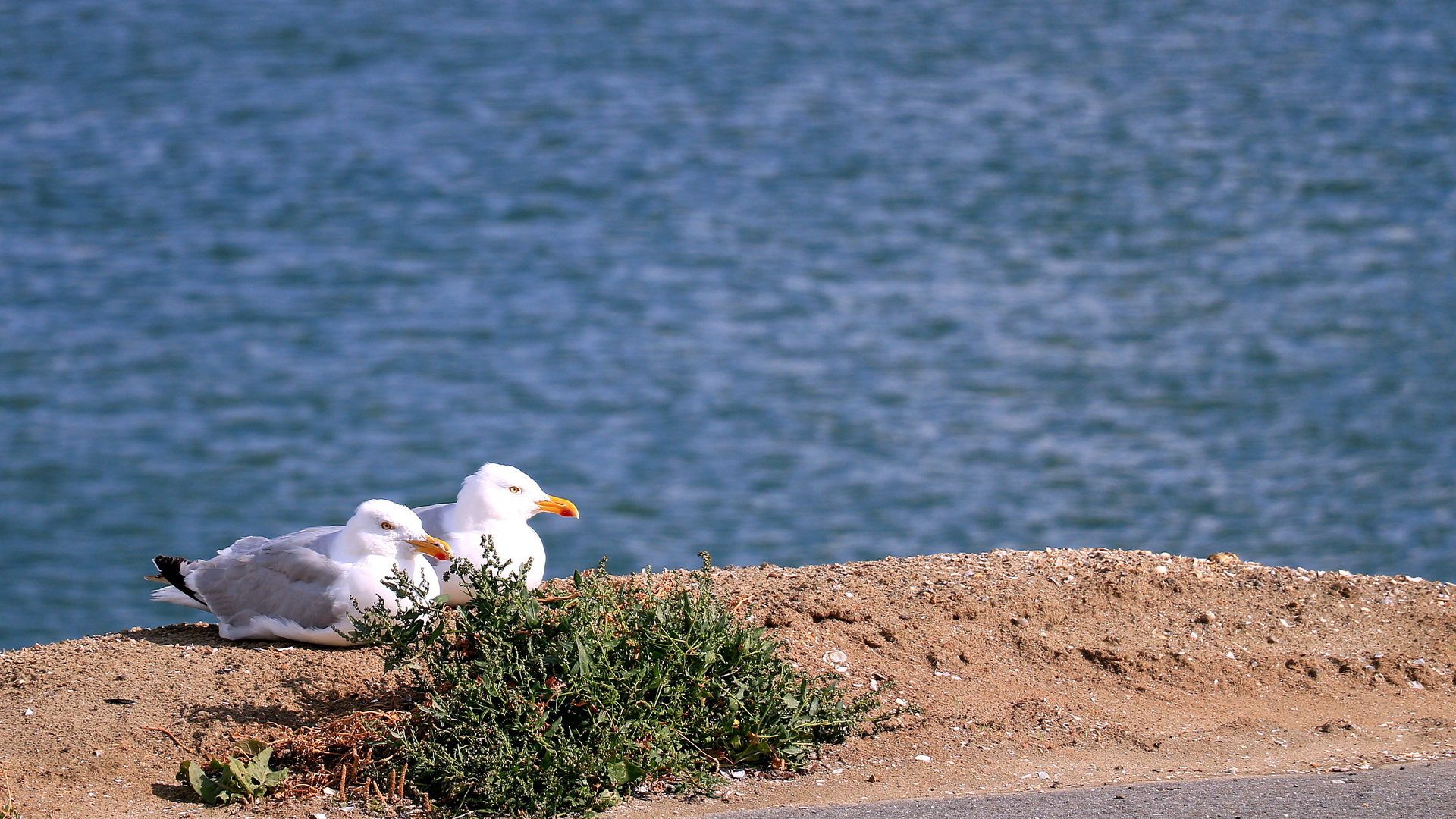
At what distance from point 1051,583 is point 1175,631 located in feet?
1.81

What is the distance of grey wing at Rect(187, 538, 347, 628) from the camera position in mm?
5766

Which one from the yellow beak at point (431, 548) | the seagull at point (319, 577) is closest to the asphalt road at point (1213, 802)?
the yellow beak at point (431, 548)

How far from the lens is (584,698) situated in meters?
4.71

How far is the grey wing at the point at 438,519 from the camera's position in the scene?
631 cm

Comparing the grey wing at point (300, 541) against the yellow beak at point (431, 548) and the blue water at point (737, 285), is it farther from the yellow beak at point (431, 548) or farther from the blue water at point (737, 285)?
the blue water at point (737, 285)

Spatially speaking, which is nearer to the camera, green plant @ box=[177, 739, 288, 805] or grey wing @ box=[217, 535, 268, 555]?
green plant @ box=[177, 739, 288, 805]

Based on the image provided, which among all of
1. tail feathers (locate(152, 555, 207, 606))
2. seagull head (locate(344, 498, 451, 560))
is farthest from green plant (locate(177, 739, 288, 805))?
tail feathers (locate(152, 555, 207, 606))

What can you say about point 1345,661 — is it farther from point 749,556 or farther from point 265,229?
point 265,229

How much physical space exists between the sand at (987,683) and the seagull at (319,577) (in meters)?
0.12

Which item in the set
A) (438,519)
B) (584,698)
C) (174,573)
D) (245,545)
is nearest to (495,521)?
(438,519)

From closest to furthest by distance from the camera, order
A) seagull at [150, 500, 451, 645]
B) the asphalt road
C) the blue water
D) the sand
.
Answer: the asphalt road < the sand < seagull at [150, 500, 451, 645] < the blue water

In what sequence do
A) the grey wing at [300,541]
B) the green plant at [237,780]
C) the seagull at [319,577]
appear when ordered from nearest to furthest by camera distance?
1. the green plant at [237,780]
2. the seagull at [319,577]
3. the grey wing at [300,541]

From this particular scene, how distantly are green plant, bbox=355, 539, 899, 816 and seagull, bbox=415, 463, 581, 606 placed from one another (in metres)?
0.95

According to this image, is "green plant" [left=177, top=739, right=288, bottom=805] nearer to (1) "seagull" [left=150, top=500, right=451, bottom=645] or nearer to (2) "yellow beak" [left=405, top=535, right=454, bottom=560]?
(1) "seagull" [left=150, top=500, right=451, bottom=645]
